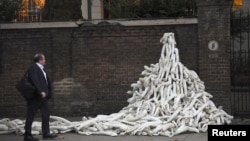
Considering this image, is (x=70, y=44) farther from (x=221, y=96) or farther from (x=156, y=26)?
(x=221, y=96)

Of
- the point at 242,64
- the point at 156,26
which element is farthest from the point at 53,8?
the point at 242,64

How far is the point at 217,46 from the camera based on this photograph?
11875 millimetres

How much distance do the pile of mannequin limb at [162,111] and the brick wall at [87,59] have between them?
25.8 inches

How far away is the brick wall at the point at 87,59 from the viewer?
12367mm

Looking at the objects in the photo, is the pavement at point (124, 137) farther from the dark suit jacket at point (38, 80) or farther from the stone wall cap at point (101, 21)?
the stone wall cap at point (101, 21)

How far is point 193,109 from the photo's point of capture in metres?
10.4

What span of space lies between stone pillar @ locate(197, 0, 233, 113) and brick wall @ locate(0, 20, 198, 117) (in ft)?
1.32

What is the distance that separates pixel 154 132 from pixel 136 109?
50.5 inches

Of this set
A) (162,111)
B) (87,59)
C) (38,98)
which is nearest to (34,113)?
(38,98)

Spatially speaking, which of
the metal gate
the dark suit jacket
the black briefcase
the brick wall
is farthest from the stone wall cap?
the black briefcase

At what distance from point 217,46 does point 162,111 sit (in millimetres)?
2426

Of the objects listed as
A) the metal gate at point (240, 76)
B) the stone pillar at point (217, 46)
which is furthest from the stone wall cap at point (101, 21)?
the metal gate at point (240, 76)

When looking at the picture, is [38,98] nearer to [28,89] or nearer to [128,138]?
[28,89]

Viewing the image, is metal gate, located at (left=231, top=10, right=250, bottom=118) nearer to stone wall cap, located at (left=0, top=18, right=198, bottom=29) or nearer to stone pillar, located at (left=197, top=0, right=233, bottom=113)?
stone pillar, located at (left=197, top=0, right=233, bottom=113)
